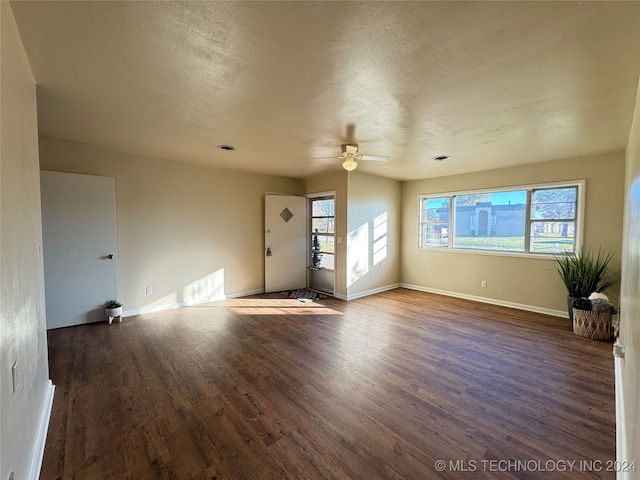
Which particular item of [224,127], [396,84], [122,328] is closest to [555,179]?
[396,84]

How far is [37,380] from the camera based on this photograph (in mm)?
1773

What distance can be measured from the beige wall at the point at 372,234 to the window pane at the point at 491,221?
1292 millimetres

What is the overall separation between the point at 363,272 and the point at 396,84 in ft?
13.0

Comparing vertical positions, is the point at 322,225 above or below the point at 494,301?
above

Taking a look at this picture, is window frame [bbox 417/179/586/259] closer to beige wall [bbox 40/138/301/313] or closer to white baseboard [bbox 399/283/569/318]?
white baseboard [bbox 399/283/569/318]

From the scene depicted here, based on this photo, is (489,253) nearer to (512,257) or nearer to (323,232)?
(512,257)

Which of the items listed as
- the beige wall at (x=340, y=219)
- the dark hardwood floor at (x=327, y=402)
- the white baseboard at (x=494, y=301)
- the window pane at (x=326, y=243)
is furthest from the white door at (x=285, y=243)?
the white baseboard at (x=494, y=301)

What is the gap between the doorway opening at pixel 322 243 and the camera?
573cm

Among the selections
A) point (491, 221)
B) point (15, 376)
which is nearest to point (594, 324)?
point (491, 221)

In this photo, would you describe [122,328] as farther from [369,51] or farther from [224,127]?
[369,51]

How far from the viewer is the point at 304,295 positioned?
5.53 metres

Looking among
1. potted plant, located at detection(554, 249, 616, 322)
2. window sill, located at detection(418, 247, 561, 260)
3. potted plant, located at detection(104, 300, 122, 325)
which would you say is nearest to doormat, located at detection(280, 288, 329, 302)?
window sill, located at detection(418, 247, 561, 260)

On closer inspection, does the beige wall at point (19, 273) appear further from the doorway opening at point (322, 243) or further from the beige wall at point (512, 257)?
the beige wall at point (512, 257)

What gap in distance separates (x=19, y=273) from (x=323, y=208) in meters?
4.88
